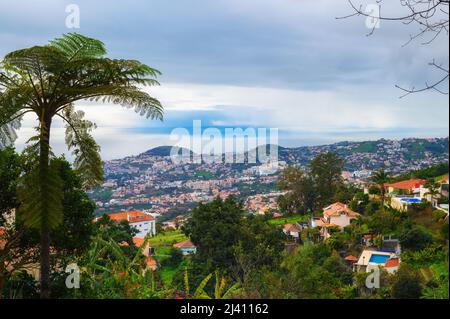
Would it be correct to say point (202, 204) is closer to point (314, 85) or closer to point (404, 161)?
point (314, 85)

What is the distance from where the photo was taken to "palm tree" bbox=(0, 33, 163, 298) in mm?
4363

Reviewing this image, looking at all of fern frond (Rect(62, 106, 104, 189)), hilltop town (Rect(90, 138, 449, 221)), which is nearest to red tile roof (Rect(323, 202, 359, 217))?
hilltop town (Rect(90, 138, 449, 221))

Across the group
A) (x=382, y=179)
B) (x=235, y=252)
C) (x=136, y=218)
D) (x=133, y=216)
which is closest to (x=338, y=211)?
(x=382, y=179)

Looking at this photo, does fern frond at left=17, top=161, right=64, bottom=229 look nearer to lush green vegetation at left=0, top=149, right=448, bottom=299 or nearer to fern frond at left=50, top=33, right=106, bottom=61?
lush green vegetation at left=0, top=149, right=448, bottom=299

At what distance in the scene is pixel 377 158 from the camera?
2703cm

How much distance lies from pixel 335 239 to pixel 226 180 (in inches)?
230

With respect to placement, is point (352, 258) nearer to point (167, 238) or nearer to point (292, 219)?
point (167, 238)

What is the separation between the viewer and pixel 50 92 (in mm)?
4676

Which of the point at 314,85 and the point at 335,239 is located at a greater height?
the point at 314,85

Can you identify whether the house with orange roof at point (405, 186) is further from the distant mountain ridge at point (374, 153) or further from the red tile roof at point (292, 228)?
the red tile roof at point (292, 228)

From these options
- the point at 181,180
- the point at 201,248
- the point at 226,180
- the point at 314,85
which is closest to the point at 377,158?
the point at 226,180

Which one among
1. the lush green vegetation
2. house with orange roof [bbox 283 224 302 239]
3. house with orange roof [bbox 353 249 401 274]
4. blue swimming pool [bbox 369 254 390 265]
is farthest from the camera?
house with orange roof [bbox 283 224 302 239]

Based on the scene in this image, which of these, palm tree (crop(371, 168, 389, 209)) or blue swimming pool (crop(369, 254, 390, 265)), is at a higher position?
palm tree (crop(371, 168, 389, 209))

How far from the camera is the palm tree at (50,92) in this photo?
14.3 ft
